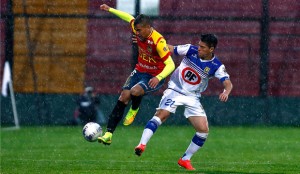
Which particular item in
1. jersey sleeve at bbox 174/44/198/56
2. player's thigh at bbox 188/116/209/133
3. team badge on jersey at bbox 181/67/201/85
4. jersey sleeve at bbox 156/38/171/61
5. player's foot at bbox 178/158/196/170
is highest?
jersey sleeve at bbox 174/44/198/56

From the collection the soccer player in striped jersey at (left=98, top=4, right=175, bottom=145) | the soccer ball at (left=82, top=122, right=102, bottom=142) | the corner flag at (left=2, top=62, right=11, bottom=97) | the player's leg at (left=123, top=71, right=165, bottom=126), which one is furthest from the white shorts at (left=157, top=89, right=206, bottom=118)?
the corner flag at (left=2, top=62, right=11, bottom=97)

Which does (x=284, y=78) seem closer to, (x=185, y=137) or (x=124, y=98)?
(x=185, y=137)

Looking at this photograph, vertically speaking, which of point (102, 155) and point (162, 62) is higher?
point (162, 62)

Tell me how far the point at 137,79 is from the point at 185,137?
7.39 m

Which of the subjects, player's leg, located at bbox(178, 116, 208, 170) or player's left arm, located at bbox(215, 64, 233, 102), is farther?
player's leg, located at bbox(178, 116, 208, 170)

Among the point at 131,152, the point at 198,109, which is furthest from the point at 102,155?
the point at 198,109

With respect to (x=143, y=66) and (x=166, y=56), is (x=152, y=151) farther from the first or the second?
(x=166, y=56)

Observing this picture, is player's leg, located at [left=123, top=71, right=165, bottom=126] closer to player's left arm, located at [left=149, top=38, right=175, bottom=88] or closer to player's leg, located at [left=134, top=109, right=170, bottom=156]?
player's left arm, located at [left=149, top=38, right=175, bottom=88]

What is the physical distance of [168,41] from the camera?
27.4 meters

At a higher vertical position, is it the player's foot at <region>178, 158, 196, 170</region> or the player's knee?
the player's knee

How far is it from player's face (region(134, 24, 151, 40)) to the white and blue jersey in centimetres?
61

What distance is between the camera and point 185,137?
75.0 ft

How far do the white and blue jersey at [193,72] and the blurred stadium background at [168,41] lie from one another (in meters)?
12.3

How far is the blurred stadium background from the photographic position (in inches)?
1070
